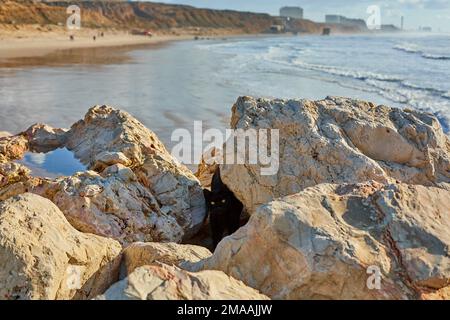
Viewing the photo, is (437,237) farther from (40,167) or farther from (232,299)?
(40,167)

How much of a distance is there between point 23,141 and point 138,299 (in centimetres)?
414

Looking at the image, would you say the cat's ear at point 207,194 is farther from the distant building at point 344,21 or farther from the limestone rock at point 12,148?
the distant building at point 344,21

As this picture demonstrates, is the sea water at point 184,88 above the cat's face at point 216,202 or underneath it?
above

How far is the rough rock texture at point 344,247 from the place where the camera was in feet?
7.63

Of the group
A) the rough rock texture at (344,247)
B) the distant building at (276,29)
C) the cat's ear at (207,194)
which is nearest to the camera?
the rough rock texture at (344,247)

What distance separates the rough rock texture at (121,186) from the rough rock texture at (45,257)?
2.37 ft

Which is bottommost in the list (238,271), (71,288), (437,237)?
(71,288)

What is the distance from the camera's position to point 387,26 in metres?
162

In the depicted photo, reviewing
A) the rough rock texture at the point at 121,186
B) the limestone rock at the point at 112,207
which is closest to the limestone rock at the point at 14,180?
the rough rock texture at the point at 121,186

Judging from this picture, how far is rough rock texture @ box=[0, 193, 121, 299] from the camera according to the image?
2.54 m

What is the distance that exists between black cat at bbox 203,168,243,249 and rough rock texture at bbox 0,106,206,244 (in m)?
0.10

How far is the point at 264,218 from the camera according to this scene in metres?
2.50

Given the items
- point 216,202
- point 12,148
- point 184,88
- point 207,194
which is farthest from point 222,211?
point 184,88

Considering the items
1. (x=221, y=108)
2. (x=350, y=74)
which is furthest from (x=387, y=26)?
(x=221, y=108)
